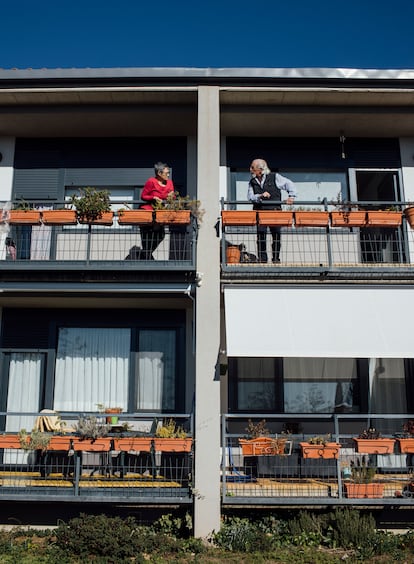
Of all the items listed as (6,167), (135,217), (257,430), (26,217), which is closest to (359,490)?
(257,430)

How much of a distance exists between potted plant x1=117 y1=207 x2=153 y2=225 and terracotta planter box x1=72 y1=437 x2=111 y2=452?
12.6 ft

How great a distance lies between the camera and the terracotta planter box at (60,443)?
10422mm

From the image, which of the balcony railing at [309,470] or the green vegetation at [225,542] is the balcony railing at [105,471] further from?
the balcony railing at [309,470]

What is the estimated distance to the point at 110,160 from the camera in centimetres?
1361

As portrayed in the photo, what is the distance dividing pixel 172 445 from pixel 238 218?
166 inches

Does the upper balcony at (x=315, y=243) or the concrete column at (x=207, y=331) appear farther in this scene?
the upper balcony at (x=315, y=243)

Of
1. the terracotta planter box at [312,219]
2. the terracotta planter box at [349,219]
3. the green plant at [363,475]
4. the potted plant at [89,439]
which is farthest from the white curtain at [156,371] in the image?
the terracotta planter box at [349,219]

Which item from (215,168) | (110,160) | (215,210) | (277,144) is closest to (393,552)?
(215,210)

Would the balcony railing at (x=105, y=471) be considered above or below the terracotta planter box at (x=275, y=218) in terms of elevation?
below

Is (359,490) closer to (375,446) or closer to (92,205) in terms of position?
(375,446)

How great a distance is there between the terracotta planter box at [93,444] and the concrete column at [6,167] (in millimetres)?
5854

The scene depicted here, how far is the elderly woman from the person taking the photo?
38.2ft

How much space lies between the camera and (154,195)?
11617mm

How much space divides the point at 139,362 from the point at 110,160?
4468 millimetres
